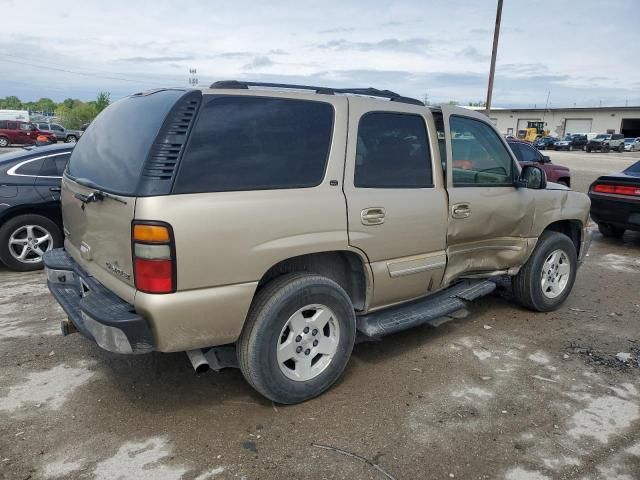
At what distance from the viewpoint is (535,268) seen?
4.87 meters

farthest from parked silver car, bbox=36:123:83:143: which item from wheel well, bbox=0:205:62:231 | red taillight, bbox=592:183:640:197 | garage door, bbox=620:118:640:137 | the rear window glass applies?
garage door, bbox=620:118:640:137

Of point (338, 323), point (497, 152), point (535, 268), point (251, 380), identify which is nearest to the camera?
point (251, 380)

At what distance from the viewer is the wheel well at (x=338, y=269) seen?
3.26 metres

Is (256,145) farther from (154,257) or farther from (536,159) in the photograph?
(536,159)

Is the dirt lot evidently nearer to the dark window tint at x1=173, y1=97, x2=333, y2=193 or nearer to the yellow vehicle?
the dark window tint at x1=173, y1=97, x2=333, y2=193

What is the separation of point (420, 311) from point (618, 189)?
591 cm

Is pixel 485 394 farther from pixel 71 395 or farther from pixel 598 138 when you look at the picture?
pixel 598 138

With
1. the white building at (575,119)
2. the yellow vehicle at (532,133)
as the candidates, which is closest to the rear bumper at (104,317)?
the white building at (575,119)

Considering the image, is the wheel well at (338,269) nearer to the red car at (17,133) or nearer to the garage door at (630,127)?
the red car at (17,133)

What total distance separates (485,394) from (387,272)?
1.05 meters

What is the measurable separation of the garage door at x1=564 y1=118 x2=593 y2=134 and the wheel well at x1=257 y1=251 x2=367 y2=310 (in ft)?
249

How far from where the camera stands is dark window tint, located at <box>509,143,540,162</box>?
1130 cm

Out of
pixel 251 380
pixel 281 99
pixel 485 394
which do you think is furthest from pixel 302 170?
pixel 485 394

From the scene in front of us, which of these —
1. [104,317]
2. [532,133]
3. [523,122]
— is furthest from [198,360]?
[523,122]
